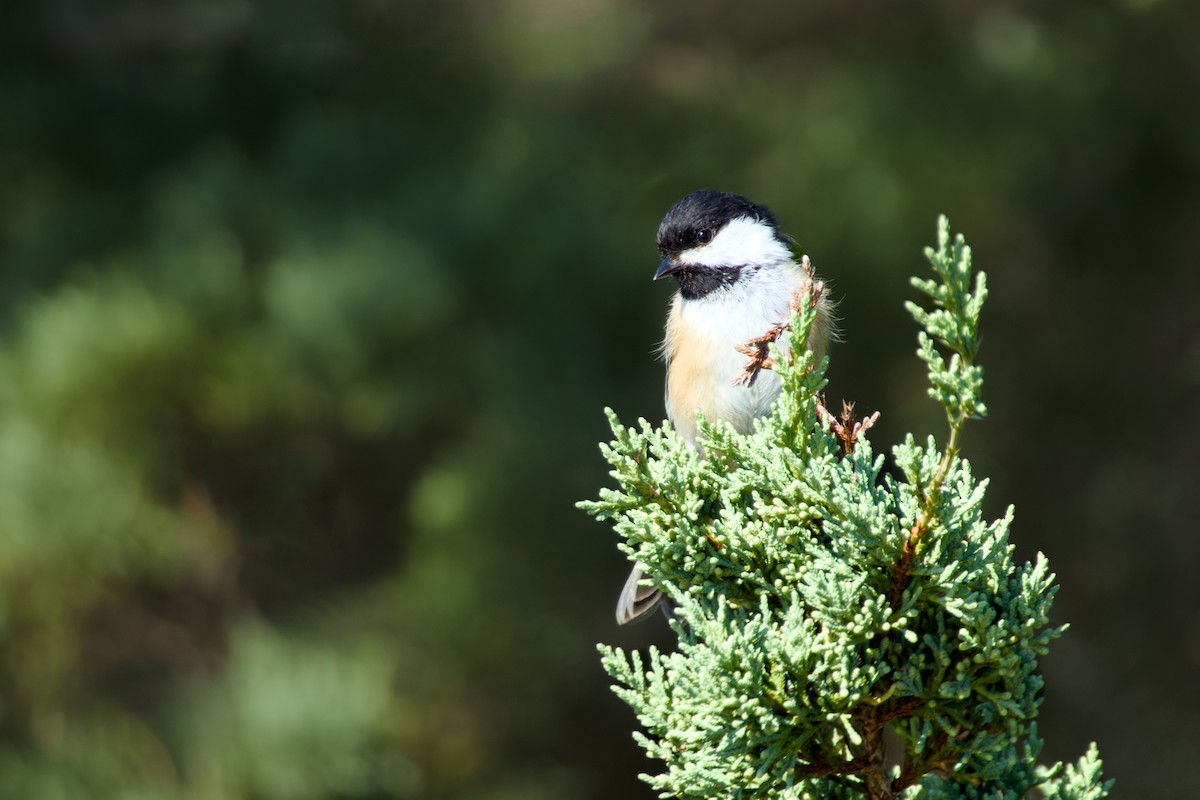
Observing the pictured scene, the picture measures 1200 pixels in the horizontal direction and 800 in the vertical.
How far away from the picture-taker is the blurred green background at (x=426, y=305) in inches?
106

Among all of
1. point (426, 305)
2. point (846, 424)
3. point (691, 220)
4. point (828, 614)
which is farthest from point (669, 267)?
point (426, 305)

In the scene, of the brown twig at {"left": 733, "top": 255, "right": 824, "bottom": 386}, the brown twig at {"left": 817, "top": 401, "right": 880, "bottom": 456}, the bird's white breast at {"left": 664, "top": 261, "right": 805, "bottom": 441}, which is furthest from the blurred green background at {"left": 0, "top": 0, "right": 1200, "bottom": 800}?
the brown twig at {"left": 817, "top": 401, "right": 880, "bottom": 456}

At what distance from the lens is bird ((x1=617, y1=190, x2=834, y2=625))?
1694 mm

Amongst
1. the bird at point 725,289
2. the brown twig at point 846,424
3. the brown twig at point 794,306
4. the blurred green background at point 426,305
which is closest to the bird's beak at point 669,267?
the bird at point 725,289

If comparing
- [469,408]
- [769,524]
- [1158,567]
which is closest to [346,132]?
[469,408]

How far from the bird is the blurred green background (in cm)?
106

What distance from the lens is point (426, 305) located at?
2869 millimetres

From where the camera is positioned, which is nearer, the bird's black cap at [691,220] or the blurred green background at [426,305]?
the bird's black cap at [691,220]

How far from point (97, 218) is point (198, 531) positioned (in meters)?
0.92

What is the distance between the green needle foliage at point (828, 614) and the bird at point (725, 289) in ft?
2.41

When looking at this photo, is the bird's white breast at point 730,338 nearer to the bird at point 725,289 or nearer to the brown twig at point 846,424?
the bird at point 725,289

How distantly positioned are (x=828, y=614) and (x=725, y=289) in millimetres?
940

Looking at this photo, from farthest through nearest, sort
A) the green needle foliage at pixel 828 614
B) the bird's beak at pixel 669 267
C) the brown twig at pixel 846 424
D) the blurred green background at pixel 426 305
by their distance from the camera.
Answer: the blurred green background at pixel 426 305
the bird's beak at pixel 669 267
the brown twig at pixel 846 424
the green needle foliage at pixel 828 614

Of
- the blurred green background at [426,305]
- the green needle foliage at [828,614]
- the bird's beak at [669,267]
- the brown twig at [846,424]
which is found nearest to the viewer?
the green needle foliage at [828,614]
